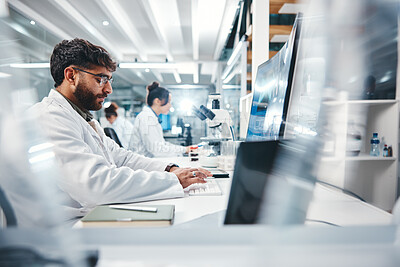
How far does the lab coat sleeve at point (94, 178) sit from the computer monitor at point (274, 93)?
18.6 inches

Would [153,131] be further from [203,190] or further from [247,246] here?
[247,246]

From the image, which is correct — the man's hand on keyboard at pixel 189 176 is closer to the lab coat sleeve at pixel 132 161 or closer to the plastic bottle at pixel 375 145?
the lab coat sleeve at pixel 132 161

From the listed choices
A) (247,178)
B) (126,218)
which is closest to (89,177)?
(126,218)

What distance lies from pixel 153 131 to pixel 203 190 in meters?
1.68

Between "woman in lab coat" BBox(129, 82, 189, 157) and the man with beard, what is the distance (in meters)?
1.15

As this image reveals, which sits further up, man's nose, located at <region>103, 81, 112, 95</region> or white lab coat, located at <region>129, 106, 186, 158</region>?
man's nose, located at <region>103, 81, 112, 95</region>

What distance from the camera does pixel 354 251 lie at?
28cm

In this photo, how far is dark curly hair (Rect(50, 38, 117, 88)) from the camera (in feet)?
4.00

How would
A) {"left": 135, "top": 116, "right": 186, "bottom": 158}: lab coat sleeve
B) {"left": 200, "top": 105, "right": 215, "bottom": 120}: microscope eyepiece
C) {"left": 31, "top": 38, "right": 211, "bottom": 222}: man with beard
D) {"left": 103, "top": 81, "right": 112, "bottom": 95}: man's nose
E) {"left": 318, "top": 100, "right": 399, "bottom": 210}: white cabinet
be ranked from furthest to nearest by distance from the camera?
{"left": 135, "top": 116, "right": 186, "bottom": 158}: lab coat sleeve < {"left": 200, "top": 105, "right": 215, "bottom": 120}: microscope eyepiece < {"left": 103, "top": 81, "right": 112, "bottom": 95}: man's nose < {"left": 31, "top": 38, "right": 211, "bottom": 222}: man with beard < {"left": 318, "top": 100, "right": 399, "bottom": 210}: white cabinet

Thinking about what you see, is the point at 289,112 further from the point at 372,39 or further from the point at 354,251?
the point at 354,251

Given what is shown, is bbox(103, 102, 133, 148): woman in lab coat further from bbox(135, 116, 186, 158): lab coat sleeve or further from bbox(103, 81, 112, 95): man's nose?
bbox(103, 81, 112, 95): man's nose

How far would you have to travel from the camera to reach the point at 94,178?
85 cm

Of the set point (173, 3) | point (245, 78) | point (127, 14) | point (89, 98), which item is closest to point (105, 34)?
point (127, 14)

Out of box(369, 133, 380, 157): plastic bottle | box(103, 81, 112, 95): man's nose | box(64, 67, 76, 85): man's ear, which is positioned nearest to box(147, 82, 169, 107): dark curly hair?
box(103, 81, 112, 95): man's nose
